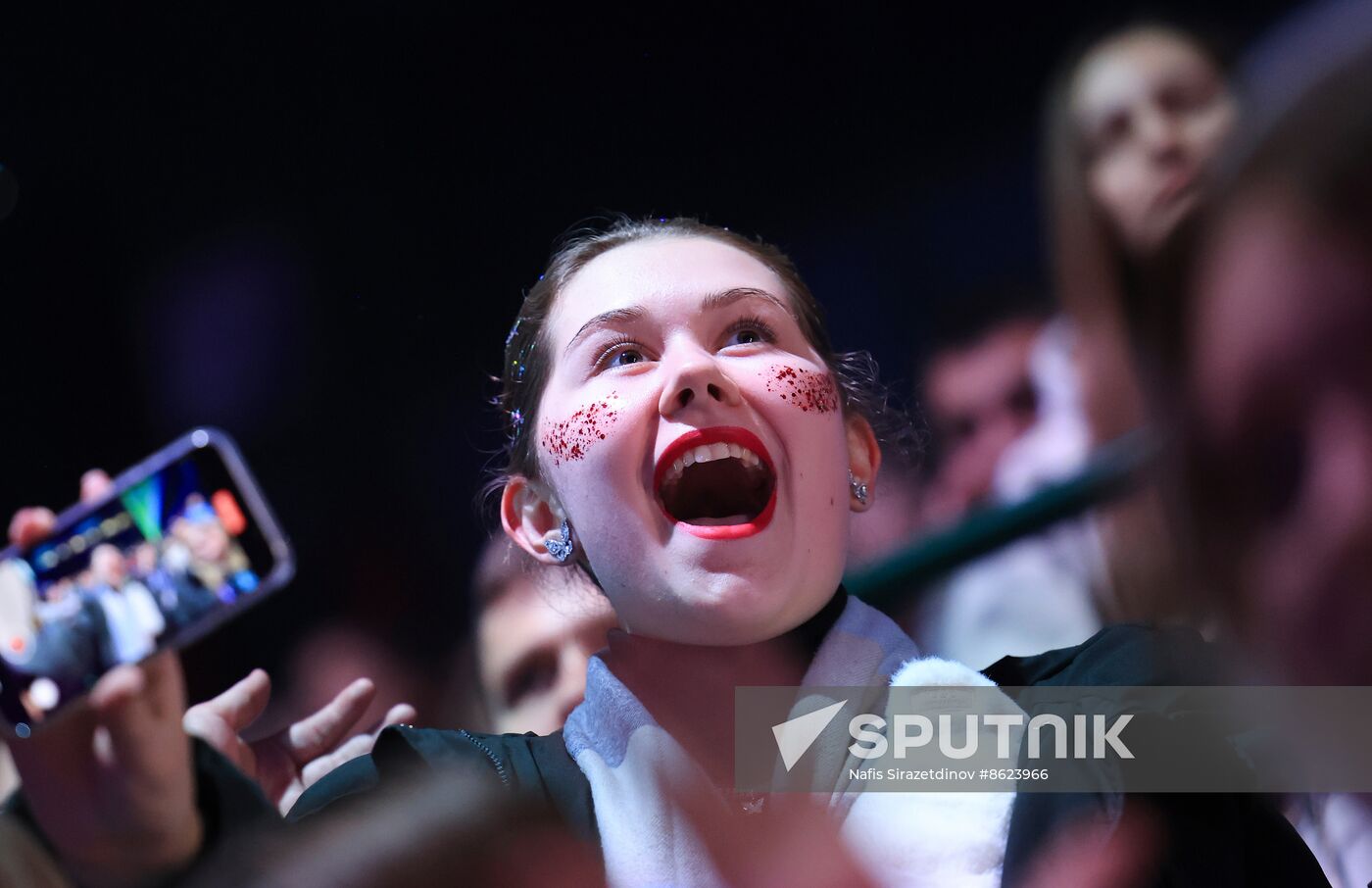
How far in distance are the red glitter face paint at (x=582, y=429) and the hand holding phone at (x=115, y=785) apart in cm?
38

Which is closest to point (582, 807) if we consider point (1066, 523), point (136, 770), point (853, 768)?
point (853, 768)

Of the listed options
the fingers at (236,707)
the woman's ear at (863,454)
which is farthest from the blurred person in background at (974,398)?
the fingers at (236,707)

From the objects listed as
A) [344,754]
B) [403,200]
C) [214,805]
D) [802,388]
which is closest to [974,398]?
[802,388]

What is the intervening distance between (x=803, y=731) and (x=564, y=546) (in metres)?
0.28

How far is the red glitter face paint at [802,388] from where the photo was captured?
116 cm

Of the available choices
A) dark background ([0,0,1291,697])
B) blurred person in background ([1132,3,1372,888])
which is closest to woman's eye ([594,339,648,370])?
dark background ([0,0,1291,697])

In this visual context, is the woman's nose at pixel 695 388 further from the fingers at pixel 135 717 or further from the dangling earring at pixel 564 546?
the fingers at pixel 135 717

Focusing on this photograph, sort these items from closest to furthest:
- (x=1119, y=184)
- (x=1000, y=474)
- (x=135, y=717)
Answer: (x=135, y=717) < (x=1119, y=184) < (x=1000, y=474)

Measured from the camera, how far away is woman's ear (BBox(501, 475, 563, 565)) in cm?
124

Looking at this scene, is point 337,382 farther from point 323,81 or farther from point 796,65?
point 796,65

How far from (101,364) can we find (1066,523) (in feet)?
3.35

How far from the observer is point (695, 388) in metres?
1.12

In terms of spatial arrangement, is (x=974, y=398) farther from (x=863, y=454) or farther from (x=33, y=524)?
(x=33, y=524)

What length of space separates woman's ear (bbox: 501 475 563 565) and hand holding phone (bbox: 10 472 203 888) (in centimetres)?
36
